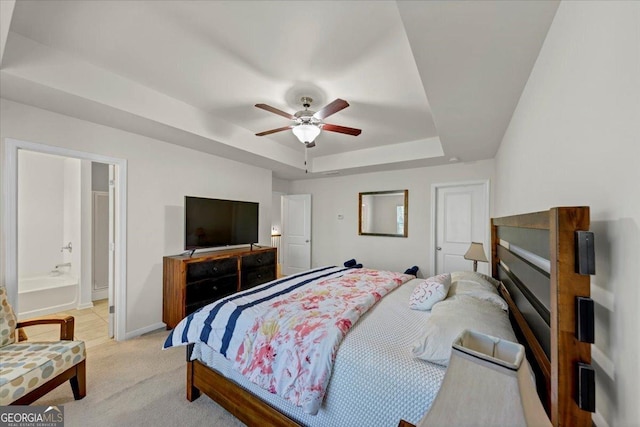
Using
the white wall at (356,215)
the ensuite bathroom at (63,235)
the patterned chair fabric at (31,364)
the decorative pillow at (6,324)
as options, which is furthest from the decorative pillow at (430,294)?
the ensuite bathroom at (63,235)

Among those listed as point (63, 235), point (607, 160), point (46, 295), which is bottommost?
point (46, 295)

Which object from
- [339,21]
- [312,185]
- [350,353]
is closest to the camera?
[350,353]

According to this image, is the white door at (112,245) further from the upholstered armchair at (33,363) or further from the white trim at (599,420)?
the white trim at (599,420)

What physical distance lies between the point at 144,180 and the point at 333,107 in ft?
8.09

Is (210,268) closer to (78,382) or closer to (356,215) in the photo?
(78,382)

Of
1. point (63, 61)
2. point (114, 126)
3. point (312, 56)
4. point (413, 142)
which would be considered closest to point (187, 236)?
point (114, 126)

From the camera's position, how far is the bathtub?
3.41 meters

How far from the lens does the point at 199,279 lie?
3.23 m

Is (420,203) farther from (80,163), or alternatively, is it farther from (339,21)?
(80,163)

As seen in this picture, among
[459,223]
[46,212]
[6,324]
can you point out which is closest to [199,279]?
[6,324]

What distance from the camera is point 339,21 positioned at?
1629 millimetres

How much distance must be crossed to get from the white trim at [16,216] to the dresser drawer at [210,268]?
69cm

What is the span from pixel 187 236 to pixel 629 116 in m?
3.68

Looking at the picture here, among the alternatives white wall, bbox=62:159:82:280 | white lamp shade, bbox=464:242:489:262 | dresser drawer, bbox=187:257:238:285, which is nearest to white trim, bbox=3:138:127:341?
dresser drawer, bbox=187:257:238:285
